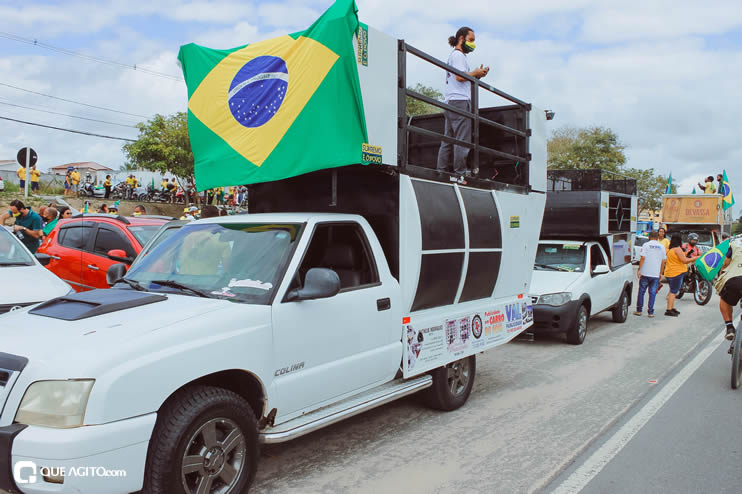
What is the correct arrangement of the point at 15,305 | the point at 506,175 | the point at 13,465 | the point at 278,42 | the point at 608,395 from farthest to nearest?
the point at 506,175
the point at 608,395
the point at 15,305
the point at 278,42
the point at 13,465

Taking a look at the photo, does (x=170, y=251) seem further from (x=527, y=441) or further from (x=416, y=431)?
(x=527, y=441)

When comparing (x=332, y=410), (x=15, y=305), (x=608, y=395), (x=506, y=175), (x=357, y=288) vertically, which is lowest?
(x=608, y=395)

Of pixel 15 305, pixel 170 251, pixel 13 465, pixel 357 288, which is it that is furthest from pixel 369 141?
pixel 15 305

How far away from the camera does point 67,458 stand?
8.81 feet

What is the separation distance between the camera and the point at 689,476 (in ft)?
13.9

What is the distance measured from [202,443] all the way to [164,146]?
34.1m

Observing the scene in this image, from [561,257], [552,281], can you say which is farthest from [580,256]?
[552,281]

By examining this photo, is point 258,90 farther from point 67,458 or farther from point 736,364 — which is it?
point 736,364

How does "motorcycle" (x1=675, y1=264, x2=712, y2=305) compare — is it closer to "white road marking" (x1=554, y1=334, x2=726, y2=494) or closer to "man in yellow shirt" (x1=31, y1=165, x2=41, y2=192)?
"white road marking" (x1=554, y1=334, x2=726, y2=494)

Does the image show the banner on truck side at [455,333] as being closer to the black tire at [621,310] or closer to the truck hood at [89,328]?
the truck hood at [89,328]

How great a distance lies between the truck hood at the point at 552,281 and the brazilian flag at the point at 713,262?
220 cm

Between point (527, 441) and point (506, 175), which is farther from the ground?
point (506, 175)

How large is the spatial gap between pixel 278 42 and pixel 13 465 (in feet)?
11.6

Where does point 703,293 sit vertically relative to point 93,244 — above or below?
below
